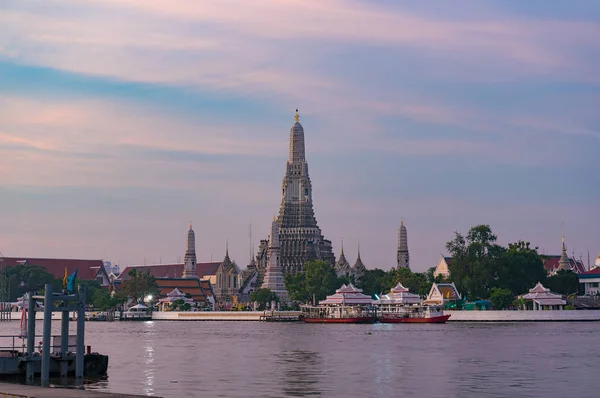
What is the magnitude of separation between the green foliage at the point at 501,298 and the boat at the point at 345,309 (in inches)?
772

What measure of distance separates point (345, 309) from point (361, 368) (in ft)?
346

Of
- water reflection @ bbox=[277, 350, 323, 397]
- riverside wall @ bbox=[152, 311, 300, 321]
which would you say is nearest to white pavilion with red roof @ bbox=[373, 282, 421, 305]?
riverside wall @ bbox=[152, 311, 300, 321]

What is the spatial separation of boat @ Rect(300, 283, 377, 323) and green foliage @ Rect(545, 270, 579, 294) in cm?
2954

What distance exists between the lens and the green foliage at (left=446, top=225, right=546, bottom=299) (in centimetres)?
15175

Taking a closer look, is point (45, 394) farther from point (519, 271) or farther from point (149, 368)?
point (519, 271)

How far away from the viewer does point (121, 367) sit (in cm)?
→ 5881

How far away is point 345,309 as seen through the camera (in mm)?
163500

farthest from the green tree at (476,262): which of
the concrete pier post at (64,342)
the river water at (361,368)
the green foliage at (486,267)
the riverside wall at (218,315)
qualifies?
the concrete pier post at (64,342)

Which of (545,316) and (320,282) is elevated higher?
(320,282)

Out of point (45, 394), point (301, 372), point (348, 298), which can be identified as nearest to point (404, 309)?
point (348, 298)

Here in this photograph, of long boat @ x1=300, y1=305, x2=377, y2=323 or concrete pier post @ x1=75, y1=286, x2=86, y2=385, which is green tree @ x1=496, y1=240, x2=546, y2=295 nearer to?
long boat @ x1=300, y1=305, x2=377, y2=323

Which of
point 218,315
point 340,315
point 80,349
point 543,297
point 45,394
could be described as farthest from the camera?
point 218,315

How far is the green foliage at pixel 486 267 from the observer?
498 feet

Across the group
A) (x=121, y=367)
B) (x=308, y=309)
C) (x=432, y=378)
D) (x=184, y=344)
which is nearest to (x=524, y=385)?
(x=432, y=378)
